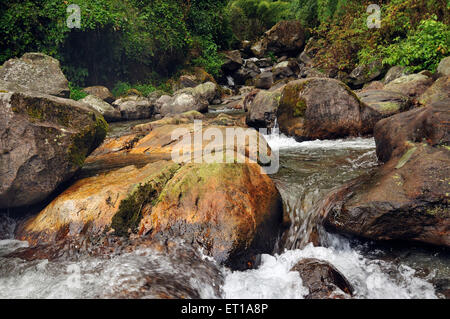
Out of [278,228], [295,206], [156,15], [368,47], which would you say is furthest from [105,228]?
[156,15]

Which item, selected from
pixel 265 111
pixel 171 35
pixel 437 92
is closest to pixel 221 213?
pixel 265 111

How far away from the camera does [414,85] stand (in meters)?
8.35

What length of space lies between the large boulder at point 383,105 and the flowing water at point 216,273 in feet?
14.9

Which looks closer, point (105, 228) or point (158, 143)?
point (105, 228)

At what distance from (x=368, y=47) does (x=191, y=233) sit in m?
13.4

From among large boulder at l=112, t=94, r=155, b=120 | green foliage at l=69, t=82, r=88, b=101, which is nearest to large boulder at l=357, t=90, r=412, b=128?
large boulder at l=112, t=94, r=155, b=120

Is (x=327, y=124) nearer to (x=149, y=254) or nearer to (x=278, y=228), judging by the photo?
(x=278, y=228)

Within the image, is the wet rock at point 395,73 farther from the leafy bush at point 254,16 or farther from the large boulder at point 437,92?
the leafy bush at point 254,16

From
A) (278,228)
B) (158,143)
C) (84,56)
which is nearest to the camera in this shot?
(278,228)

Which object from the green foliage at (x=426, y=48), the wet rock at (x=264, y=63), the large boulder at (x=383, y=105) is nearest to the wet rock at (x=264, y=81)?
the wet rock at (x=264, y=63)

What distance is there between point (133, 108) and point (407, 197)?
12.5 metres

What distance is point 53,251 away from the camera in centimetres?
303

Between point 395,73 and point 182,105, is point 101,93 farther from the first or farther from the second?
point 395,73

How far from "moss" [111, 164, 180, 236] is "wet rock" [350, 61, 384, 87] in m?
12.1
